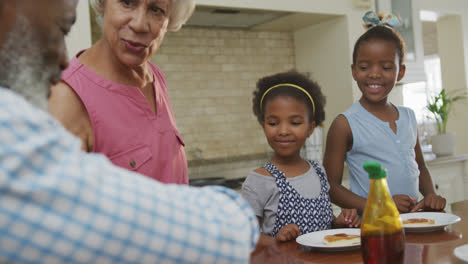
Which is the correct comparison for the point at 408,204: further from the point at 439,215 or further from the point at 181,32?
the point at 181,32

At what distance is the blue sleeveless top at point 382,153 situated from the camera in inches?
66.3

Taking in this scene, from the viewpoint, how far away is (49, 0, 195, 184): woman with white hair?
37.9 inches

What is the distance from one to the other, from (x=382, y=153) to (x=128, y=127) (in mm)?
1053

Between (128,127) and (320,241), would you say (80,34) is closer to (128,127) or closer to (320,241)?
(128,127)

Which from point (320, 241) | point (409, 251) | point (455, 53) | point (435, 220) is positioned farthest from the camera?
point (455, 53)

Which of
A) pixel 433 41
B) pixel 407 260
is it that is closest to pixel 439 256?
pixel 407 260

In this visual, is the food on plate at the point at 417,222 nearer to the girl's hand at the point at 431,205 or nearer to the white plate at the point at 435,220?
the white plate at the point at 435,220

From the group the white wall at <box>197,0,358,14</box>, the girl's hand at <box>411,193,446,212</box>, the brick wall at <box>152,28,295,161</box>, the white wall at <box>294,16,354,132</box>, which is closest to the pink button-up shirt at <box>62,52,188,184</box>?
the girl's hand at <box>411,193,446,212</box>

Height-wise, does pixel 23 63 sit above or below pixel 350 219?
above

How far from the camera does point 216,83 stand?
333 cm

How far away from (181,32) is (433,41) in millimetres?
5850

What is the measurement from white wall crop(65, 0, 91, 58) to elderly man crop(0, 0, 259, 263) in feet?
6.19

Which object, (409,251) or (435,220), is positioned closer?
(409,251)

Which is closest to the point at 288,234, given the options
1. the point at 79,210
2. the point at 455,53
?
the point at 79,210
